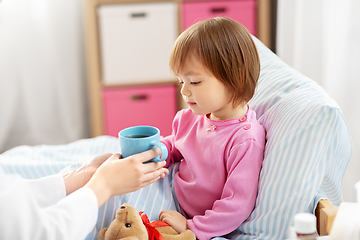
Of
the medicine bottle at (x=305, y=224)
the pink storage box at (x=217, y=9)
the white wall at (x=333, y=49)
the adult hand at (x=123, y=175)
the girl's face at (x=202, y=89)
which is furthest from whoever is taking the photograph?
the pink storage box at (x=217, y=9)

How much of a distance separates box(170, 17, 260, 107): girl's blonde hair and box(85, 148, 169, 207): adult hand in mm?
243

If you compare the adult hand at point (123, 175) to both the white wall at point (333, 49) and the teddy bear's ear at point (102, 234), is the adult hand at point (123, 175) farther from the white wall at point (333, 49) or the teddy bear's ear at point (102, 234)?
the white wall at point (333, 49)

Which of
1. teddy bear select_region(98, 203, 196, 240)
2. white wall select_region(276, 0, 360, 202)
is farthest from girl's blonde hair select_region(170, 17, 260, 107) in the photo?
white wall select_region(276, 0, 360, 202)

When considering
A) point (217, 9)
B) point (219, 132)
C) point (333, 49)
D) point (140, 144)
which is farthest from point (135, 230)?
point (217, 9)

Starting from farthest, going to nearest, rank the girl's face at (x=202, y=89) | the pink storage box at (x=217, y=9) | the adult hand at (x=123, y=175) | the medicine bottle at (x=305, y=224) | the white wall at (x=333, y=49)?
the pink storage box at (x=217, y=9)
the white wall at (x=333, y=49)
the girl's face at (x=202, y=89)
the adult hand at (x=123, y=175)
the medicine bottle at (x=305, y=224)

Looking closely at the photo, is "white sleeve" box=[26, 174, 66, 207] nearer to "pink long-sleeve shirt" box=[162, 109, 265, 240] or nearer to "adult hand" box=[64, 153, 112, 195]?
"adult hand" box=[64, 153, 112, 195]

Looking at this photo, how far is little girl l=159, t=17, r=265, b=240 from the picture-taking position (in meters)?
0.91

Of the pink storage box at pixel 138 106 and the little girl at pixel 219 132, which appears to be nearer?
the little girl at pixel 219 132

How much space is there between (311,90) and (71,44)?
6.36ft

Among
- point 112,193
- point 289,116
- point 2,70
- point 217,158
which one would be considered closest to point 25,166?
point 112,193

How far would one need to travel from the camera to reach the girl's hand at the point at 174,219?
94cm

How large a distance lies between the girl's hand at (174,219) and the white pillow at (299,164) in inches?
5.4

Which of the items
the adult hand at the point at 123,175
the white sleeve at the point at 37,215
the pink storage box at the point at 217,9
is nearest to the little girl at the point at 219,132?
the adult hand at the point at 123,175

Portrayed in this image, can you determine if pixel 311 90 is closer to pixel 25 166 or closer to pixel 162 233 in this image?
pixel 162 233
